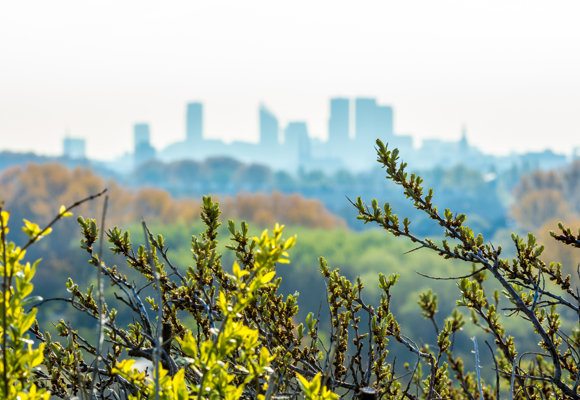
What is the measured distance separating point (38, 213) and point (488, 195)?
86707 mm

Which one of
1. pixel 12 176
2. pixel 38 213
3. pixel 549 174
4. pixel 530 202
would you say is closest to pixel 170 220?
pixel 38 213

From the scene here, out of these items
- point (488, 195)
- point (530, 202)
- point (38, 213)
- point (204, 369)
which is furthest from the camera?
point (488, 195)

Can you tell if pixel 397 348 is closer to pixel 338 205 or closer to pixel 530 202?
pixel 530 202

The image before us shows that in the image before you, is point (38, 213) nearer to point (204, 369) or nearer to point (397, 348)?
point (397, 348)

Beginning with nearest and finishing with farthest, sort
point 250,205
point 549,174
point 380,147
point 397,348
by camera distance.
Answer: point 380,147, point 397,348, point 250,205, point 549,174

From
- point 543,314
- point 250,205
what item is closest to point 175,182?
point 250,205

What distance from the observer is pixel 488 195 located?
121 m

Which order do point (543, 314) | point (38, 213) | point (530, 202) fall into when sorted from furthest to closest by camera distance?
point (530, 202)
point (38, 213)
point (543, 314)

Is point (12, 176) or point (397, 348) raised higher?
point (12, 176)

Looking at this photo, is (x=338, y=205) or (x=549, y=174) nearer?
(x=549, y=174)

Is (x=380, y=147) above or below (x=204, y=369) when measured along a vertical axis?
above

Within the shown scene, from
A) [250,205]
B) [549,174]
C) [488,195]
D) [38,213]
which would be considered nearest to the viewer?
[38,213]

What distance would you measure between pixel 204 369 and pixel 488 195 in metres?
126

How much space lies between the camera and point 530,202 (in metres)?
73.4
